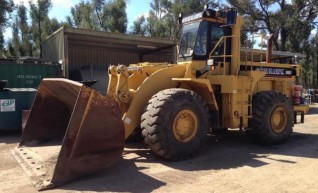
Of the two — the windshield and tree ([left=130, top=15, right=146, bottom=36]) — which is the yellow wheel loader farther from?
tree ([left=130, top=15, right=146, bottom=36])

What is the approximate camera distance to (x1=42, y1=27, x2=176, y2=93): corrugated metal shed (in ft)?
51.2

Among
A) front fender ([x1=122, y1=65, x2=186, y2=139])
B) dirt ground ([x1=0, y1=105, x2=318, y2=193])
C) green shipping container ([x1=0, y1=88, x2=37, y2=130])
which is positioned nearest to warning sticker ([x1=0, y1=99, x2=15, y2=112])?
green shipping container ([x1=0, y1=88, x2=37, y2=130])

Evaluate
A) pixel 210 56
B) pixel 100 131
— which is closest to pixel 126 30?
pixel 210 56

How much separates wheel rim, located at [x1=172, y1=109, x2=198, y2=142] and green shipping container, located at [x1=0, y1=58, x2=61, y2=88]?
825 centimetres

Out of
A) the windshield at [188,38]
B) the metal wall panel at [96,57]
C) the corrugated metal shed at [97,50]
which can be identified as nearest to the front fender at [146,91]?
the windshield at [188,38]

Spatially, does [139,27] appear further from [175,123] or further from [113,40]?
[175,123]

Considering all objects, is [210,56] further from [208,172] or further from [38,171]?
[38,171]

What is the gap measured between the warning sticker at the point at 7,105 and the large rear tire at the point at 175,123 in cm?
600

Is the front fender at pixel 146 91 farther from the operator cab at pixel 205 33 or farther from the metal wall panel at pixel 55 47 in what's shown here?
the metal wall panel at pixel 55 47

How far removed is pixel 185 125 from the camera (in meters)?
7.12

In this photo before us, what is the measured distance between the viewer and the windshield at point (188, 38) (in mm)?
8359

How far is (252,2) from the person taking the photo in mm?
33750

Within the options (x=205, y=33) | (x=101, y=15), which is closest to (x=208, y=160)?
(x=205, y=33)

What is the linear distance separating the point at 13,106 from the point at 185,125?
6291 mm
